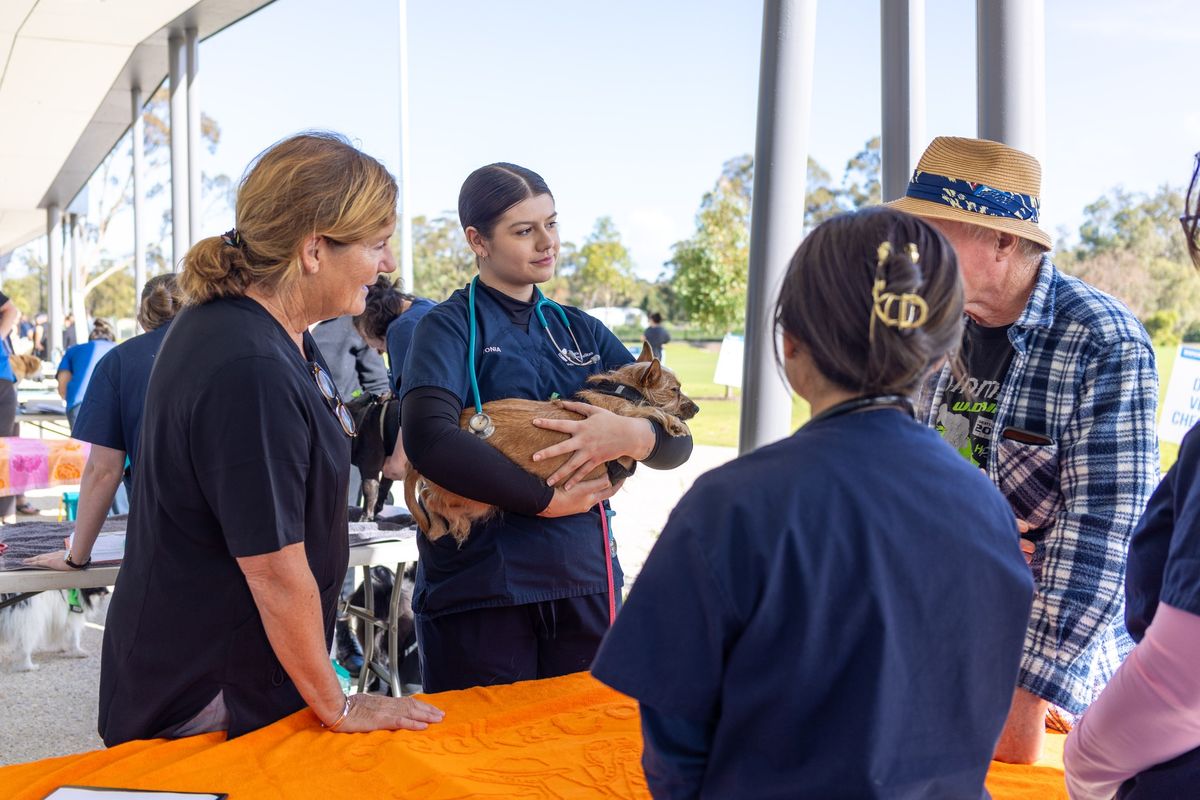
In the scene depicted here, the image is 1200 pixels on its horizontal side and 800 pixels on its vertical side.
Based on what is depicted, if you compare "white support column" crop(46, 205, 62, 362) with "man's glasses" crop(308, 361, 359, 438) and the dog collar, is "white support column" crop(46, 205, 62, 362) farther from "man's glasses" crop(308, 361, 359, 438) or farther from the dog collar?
"man's glasses" crop(308, 361, 359, 438)

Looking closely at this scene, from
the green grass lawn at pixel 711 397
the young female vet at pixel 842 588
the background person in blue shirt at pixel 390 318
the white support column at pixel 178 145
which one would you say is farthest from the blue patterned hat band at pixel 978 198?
the white support column at pixel 178 145

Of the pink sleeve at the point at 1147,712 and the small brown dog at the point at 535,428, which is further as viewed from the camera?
the small brown dog at the point at 535,428

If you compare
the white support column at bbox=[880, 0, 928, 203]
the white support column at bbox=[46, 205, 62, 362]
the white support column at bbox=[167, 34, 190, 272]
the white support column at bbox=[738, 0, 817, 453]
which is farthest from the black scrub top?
the white support column at bbox=[46, 205, 62, 362]

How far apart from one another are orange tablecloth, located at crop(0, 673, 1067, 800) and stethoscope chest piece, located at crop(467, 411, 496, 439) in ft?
2.02

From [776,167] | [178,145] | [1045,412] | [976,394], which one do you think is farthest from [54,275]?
[1045,412]

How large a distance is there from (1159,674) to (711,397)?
26.6m

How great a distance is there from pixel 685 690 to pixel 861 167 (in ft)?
136

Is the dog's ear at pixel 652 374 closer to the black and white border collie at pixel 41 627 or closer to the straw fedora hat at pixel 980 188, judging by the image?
the straw fedora hat at pixel 980 188

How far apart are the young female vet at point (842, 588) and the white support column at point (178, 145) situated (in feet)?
38.0

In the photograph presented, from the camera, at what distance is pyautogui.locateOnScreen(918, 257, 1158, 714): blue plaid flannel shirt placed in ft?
5.68

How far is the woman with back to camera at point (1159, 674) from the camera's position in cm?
110

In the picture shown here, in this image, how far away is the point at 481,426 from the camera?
7.02 ft

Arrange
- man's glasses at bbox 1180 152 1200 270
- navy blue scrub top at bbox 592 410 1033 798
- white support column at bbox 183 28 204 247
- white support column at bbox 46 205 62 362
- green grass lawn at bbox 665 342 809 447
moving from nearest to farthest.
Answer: navy blue scrub top at bbox 592 410 1033 798
man's glasses at bbox 1180 152 1200 270
white support column at bbox 183 28 204 247
green grass lawn at bbox 665 342 809 447
white support column at bbox 46 205 62 362

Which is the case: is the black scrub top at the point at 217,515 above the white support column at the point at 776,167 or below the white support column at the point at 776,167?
below
